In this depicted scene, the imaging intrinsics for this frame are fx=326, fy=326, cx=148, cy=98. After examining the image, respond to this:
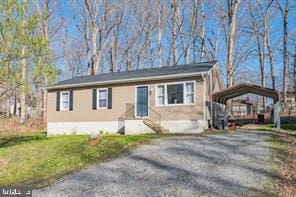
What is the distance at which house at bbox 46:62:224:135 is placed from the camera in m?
17.8

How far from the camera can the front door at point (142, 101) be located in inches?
754

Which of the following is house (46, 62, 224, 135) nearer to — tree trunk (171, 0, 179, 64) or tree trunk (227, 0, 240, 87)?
tree trunk (227, 0, 240, 87)

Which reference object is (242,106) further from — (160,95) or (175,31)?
(160,95)

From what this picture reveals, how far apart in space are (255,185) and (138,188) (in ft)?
8.69

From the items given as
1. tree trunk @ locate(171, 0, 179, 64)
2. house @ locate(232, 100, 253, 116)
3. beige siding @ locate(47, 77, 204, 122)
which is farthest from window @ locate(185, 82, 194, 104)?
house @ locate(232, 100, 253, 116)

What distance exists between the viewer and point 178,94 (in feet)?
59.7

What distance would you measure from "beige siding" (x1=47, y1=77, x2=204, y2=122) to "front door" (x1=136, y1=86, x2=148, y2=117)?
1.03 ft

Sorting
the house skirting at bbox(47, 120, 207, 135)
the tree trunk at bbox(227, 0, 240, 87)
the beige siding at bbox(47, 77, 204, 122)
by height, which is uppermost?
the tree trunk at bbox(227, 0, 240, 87)

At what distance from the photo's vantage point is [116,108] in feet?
65.2

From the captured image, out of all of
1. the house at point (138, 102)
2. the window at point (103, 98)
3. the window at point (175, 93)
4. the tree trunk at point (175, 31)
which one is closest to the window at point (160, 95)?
the house at point (138, 102)

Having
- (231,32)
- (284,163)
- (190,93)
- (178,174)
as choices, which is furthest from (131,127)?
(231,32)

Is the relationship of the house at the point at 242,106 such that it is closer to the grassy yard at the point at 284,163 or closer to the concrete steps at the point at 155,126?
the concrete steps at the point at 155,126

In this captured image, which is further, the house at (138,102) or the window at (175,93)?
the window at (175,93)

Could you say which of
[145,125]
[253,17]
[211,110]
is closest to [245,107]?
[253,17]
